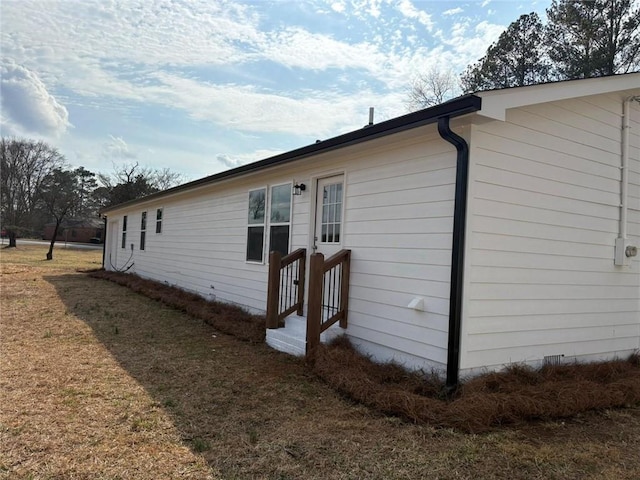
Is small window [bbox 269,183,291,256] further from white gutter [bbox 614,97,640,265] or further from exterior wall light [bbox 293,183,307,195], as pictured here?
white gutter [bbox 614,97,640,265]

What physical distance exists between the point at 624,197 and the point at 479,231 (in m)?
2.57

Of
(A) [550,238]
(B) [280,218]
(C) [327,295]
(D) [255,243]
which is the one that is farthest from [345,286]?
(D) [255,243]

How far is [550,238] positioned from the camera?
467 cm

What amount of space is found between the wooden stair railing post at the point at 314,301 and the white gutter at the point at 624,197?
3.60 metres

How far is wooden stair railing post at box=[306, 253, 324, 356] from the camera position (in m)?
4.80

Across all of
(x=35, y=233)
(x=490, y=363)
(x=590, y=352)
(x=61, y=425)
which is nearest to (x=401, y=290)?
(x=490, y=363)

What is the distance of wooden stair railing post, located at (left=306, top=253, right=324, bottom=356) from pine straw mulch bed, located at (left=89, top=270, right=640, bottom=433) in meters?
0.15

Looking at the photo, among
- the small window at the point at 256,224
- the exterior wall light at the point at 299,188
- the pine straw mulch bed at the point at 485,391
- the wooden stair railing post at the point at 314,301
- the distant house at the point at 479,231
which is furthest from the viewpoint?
the small window at the point at 256,224

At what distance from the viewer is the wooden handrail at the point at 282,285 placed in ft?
18.4

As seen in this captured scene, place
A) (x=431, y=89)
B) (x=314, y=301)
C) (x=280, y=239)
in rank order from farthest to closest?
(x=431, y=89), (x=280, y=239), (x=314, y=301)

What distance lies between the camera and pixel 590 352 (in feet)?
16.7

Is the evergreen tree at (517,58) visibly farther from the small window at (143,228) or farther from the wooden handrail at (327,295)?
the small window at (143,228)

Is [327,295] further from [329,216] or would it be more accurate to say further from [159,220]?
[159,220]

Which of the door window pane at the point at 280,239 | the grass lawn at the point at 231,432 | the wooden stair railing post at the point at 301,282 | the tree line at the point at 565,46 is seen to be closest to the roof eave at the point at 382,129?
the door window pane at the point at 280,239
